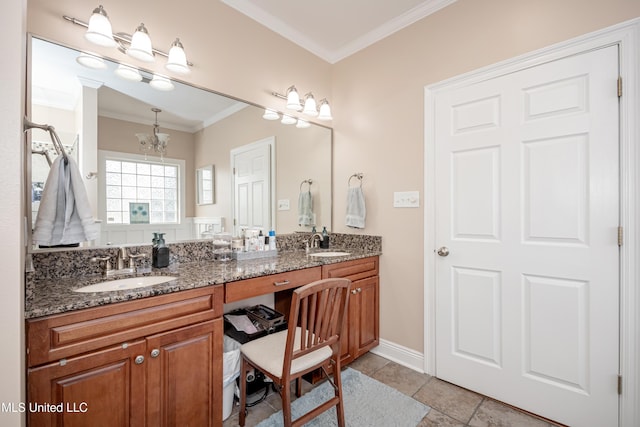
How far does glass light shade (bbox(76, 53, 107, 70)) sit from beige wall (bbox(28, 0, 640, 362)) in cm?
6

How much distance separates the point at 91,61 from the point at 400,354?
→ 279 centimetres

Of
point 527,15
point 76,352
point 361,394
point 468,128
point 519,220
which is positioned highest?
point 527,15

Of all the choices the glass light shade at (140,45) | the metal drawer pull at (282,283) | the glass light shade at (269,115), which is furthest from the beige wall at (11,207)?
the glass light shade at (269,115)

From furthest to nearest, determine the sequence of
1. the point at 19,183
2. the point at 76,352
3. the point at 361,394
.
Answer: the point at 361,394 < the point at 76,352 < the point at 19,183

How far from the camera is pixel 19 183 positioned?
80cm

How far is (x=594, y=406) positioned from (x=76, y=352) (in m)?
2.45

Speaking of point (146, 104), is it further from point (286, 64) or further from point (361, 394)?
point (361, 394)

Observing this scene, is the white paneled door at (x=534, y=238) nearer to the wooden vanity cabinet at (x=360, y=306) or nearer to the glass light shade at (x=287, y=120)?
the wooden vanity cabinet at (x=360, y=306)

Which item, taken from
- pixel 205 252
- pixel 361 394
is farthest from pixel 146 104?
pixel 361 394

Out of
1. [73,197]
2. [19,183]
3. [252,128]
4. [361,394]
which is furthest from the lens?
[252,128]

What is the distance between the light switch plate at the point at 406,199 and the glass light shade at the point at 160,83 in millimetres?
1784

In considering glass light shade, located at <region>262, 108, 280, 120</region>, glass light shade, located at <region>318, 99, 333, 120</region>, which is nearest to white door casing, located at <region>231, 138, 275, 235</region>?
glass light shade, located at <region>262, 108, 280, 120</region>

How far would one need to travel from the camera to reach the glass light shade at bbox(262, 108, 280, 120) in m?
2.33

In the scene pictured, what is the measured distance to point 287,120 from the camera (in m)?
2.50
